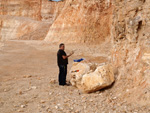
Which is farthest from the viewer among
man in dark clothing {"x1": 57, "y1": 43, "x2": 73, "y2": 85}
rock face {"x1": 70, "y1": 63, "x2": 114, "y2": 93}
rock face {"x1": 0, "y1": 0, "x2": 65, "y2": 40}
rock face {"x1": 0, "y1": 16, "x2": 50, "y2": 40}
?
rock face {"x1": 0, "y1": 0, "x2": 65, "y2": 40}

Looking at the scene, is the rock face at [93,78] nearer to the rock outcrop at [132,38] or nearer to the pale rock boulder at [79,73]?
the pale rock boulder at [79,73]

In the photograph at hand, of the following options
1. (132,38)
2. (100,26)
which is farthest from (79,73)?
(100,26)

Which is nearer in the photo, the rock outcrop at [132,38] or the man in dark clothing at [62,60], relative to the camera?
the rock outcrop at [132,38]

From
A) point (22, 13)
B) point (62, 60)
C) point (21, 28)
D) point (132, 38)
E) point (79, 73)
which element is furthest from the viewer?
point (22, 13)

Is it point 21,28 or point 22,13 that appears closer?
point 21,28

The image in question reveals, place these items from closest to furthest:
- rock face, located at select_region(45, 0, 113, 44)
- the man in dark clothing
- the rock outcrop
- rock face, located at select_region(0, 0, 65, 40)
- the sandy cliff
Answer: the rock outcrop, the sandy cliff, the man in dark clothing, rock face, located at select_region(45, 0, 113, 44), rock face, located at select_region(0, 0, 65, 40)

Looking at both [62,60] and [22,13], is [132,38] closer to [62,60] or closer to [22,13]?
[62,60]

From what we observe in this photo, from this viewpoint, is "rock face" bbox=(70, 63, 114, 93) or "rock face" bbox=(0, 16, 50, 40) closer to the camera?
"rock face" bbox=(70, 63, 114, 93)

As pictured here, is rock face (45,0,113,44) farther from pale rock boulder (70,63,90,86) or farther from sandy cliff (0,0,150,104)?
pale rock boulder (70,63,90,86)

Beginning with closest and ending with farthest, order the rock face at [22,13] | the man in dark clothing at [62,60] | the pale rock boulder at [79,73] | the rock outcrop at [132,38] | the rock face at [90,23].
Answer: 1. the rock outcrop at [132,38]
2. the pale rock boulder at [79,73]
3. the man in dark clothing at [62,60]
4. the rock face at [90,23]
5. the rock face at [22,13]

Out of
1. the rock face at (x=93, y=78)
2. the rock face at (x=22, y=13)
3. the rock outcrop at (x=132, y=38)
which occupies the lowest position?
the rock face at (x=93, y=78)

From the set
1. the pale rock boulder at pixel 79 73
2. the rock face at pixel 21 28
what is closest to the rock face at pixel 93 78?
the pale rock boulder at pixel 79 73

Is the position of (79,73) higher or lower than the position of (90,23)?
lower

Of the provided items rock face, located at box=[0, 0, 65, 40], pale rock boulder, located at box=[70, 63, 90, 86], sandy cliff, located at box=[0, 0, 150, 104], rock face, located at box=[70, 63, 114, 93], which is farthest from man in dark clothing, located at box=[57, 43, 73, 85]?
rock face, located at box=[0, 0, 65, 40]
